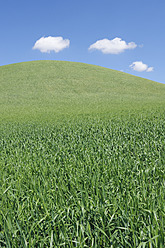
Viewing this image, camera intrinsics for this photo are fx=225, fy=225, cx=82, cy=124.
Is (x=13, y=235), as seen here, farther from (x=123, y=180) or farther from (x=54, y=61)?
(x=54, y=61)

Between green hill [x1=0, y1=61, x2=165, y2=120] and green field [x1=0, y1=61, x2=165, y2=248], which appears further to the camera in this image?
green hill [x1=0, y1=61, x2=165, y2=120]

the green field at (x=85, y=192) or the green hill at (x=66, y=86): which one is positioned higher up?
the green hill at (x=66, y=86)

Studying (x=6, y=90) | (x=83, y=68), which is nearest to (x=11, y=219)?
(x=6, y=90)

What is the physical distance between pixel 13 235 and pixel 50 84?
52631 mm

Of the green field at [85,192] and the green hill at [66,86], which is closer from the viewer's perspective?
the green field at [85,192]

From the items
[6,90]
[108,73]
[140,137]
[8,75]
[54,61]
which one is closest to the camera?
[140,137]

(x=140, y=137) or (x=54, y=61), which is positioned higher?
(x=54, y=61)

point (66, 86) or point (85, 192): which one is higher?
point (66, 86)

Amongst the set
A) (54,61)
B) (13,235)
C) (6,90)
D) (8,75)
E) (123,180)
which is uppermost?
(54,61)

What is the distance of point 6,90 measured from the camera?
50500 mm

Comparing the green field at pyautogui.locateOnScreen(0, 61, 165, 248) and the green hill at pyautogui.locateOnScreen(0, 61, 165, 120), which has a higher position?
the green hill at pyautogui.locateOnScreen(0, 61, 165, 120)

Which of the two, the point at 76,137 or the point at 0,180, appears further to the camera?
the point at 76,137

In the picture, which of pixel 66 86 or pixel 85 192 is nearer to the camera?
pixel 85 192

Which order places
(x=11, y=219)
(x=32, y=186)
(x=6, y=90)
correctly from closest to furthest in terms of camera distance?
(x=11, y=219), (x=32, y=186), (x=6, y=90)
